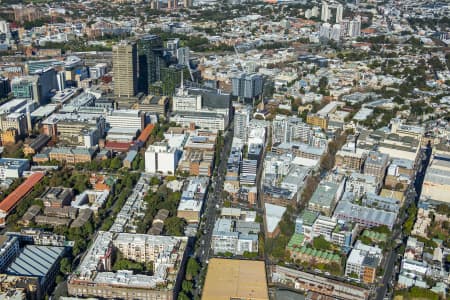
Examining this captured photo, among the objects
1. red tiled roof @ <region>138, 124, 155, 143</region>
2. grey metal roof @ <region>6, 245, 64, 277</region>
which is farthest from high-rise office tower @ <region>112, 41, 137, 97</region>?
grey metal roof @ <region>6, 245, 64, 277</region>

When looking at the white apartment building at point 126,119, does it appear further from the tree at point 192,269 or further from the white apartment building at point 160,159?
the tree at point 192,269

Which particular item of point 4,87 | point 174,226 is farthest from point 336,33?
point 174,226

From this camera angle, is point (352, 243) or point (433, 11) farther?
point (433, 11)

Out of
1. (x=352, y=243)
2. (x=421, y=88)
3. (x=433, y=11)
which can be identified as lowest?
(x=352, y=243)

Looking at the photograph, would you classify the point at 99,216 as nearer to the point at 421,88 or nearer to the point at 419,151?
the point at 419,151

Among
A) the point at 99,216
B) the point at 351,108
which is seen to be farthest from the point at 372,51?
the point at 99,216

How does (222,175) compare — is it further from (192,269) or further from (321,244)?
(192,269)
